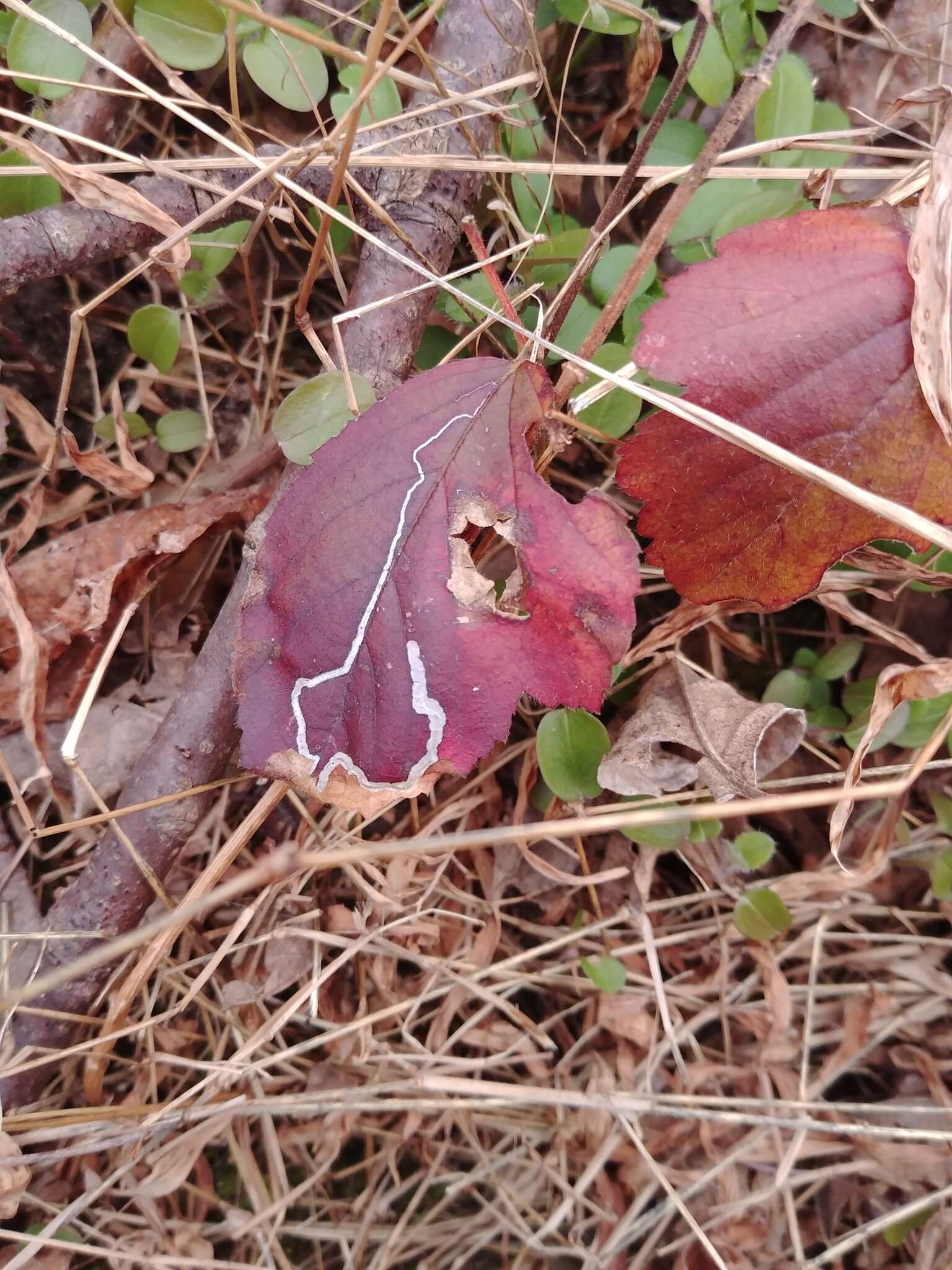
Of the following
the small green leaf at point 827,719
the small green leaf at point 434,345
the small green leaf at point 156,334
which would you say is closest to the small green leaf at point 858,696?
the small green leaf at point 827,719

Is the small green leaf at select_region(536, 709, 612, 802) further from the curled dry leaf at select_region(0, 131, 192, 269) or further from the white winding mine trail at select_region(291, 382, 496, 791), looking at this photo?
the curled dry leaf at select_region(0, 131, 192, 269)

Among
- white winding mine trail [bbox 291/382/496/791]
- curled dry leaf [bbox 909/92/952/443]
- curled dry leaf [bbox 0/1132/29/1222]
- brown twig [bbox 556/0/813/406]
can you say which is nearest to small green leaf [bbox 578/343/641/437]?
brown twig [bbox 556/0/813/406]

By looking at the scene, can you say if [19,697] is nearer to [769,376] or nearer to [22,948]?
[22,948]

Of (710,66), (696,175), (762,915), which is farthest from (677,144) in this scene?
(762,915)

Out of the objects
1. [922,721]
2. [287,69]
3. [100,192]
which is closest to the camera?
[100,192]

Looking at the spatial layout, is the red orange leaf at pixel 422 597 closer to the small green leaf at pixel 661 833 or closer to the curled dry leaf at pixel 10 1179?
the small green leaf at pixel 661 833

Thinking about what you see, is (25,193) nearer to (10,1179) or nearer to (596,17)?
(596,17)
